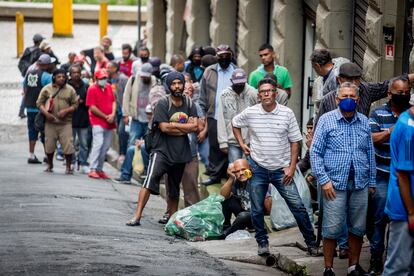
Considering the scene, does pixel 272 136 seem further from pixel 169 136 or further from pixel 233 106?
pixel 233 106

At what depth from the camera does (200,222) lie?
15.6 meters

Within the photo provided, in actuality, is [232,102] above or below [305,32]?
below

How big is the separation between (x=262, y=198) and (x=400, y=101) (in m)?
2.54

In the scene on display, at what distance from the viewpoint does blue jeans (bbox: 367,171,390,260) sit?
12.1 m

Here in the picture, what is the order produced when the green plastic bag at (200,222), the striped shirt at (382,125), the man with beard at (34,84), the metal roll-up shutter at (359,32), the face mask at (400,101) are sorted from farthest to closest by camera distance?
1. the man with beard at (34,84)
2. the metal roll-up shutter at (359,32)
3. the green plastic bag at (200,222)
4. the striped shirt at (382,125)
5. the face mask at (400,101)

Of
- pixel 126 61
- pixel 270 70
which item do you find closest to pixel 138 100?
pixel 270 70

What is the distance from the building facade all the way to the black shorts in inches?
105

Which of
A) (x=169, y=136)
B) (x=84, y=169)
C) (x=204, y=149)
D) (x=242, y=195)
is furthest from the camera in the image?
(x=84, y=169)

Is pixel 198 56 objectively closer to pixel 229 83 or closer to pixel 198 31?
pixel 229 83

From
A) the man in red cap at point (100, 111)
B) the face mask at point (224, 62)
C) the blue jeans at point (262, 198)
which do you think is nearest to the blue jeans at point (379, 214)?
the blue jeans at point (262, 198)

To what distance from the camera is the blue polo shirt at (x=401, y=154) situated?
9.70 metres

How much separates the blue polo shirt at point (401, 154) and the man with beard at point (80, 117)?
12.9 m

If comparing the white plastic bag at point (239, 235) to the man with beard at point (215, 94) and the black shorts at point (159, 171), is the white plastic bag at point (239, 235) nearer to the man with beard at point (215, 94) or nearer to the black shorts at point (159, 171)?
the black shorts at point (159, 171)

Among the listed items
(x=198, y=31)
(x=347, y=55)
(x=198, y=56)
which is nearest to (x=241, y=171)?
(x=347, y=55)
